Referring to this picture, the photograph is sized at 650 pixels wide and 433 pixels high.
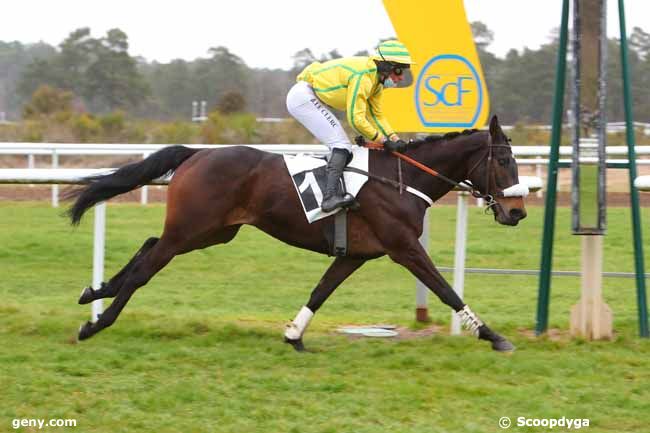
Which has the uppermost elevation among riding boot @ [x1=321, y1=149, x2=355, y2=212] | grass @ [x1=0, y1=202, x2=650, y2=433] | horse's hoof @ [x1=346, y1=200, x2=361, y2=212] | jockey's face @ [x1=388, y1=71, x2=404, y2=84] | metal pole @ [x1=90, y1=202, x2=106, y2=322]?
jockey's face @ [x1=388, y1=71, x2=404, y2=84]

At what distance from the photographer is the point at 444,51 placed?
7.02 metres

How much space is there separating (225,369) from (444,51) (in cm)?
284

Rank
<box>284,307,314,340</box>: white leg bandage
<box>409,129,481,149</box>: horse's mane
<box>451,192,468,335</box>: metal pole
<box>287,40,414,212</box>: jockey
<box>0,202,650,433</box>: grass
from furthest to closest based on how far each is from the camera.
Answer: <box>451,192,468,335</box>: metal pole < <box>409,129,481,149</box>: horse's mane < <box>284,307,314,340</box>: white leg bandage < <box>287,40,414,212</box>: jockey < <box>0,202,650,433</box>: grass

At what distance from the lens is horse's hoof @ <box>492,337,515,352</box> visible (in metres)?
5.96

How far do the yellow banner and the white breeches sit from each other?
2.46ft

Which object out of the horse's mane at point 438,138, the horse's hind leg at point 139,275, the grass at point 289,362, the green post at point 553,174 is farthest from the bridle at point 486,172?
the horse's hind leg at point 139,275

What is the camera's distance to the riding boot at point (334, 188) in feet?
19.8

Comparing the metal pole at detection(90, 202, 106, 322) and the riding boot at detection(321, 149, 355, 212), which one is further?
the metal pole at detection(90, 202, 106, 322)

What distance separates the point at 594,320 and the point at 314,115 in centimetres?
218

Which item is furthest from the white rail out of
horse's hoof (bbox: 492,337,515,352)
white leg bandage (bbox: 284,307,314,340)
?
white leg bandage (bbox: 284,307,314,340)

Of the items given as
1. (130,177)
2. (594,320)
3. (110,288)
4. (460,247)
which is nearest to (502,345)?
(594,320)

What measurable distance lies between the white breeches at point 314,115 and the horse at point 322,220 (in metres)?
0.26

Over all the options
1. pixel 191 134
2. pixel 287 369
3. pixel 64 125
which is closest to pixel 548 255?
pixel 287 369

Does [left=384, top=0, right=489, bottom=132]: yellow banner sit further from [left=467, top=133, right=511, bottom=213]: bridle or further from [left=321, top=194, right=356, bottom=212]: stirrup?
[left=321, top=194, right=356, bottom=212]: stirrup
